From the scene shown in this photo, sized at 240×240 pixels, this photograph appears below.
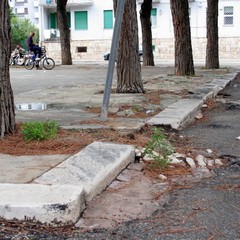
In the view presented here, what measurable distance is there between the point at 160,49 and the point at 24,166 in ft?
139

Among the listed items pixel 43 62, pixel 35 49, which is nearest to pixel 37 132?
pixel 43 62

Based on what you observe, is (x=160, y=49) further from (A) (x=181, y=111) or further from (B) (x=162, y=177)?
(B) (x=162, y=177)

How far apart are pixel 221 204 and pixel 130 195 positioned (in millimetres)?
734

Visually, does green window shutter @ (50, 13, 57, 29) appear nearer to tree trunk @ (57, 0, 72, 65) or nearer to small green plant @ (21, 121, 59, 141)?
tree trunk @ (57, 0, 72, 65)

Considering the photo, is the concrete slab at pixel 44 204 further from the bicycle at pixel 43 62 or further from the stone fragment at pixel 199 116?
→ the bicycle at pixel 43 62

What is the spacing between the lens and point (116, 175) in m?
4.53

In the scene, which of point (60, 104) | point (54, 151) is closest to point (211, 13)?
point (60, 104)

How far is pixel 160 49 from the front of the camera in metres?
45.9

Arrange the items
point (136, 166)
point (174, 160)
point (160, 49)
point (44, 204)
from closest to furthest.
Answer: point (44, 204)
point (136, 166)
point (174, 160)
point (160, 49)

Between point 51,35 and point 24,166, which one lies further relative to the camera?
point 51,35

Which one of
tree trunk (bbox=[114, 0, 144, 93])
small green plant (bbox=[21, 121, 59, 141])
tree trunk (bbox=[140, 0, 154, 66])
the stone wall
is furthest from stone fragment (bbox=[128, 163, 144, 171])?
the stone wall

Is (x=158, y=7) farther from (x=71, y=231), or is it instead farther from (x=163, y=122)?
(x=71, y=231)

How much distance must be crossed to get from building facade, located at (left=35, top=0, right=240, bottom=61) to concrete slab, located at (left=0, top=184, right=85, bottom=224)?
42536 millimetres

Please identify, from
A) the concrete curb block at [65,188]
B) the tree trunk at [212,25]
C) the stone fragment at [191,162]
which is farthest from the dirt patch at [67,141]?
the tree trunk at [212,25]
